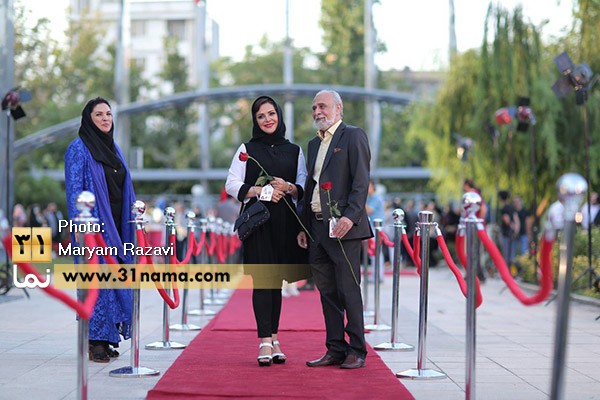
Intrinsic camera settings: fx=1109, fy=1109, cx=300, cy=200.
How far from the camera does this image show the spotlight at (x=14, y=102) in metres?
15.6

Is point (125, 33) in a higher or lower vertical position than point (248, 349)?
higher

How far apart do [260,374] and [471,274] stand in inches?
76.3

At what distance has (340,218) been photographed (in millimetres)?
7430

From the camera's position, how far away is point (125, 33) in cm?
4359

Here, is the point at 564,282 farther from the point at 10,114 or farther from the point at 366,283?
the point at 10,114

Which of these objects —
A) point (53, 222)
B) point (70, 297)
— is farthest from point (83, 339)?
point (53, 222)

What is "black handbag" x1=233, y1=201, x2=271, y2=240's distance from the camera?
753 centimetres

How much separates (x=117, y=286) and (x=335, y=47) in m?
52.6

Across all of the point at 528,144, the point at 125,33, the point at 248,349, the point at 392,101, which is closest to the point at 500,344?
the point at 248,349

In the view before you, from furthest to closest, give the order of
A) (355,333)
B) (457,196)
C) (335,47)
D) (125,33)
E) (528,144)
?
1. (335,47)
2. (125,33)
3. (457,196)
4. (528,144)
5. (355,333)

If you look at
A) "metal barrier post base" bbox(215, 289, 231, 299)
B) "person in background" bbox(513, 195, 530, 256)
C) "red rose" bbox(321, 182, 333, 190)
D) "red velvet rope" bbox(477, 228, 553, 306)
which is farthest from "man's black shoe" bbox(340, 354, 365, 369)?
"person in background" bbox(513, 195, 530, 256)

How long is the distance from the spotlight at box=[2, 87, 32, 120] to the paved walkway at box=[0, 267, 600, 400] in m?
2.71

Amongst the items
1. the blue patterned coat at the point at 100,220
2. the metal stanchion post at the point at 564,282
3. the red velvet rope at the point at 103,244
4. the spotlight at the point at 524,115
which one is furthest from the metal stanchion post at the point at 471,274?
the spotlight at the point at 524,115

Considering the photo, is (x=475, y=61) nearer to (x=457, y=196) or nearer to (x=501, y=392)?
(x=457, y=196)
